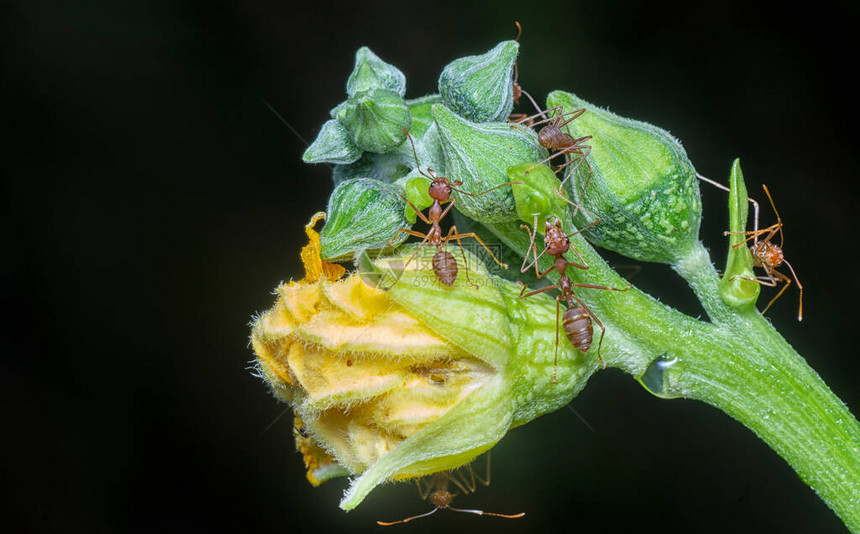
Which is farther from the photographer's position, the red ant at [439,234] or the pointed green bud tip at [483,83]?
the pointed green bud tip at [483,83]

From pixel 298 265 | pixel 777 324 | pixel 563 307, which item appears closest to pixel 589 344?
pixel 563 307

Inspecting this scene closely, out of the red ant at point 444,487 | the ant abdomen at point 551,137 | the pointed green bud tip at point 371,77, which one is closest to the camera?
the ant abdomen at point 551,137

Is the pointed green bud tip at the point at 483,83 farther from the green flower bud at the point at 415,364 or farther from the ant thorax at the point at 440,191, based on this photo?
the green flower bud at the point at 415,364

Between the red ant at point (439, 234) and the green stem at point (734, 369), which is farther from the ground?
the red ant at point (439, 234)

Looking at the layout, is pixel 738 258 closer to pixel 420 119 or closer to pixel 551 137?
pixel 551 137

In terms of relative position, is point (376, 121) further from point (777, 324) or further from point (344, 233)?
point (777, 324)

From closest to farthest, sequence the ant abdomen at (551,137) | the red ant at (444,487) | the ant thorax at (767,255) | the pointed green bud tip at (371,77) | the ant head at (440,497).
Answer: the ant abdomen at (551,137)
the pointed green bud tip at (371,77)
the red ant at (444,487)
the ant thorax at (767,255)
the ant head at (440,497)

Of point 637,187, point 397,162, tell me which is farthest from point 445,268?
point 637,187

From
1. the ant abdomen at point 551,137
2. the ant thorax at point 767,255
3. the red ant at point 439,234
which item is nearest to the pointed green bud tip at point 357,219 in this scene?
the red ant at point 439,234
